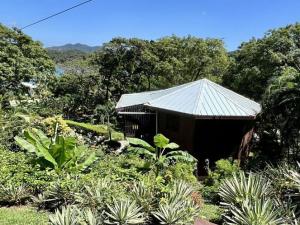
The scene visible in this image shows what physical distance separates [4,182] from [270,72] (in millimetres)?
24073

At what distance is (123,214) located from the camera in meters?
7.94

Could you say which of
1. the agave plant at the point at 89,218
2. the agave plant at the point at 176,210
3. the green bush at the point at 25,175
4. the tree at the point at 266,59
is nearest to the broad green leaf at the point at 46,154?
the green bush at the point at 25,175

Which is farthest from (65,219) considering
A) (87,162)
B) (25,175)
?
(87,162)

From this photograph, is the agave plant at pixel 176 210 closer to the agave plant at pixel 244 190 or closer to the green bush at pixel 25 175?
the agave plant at pixel 244 190

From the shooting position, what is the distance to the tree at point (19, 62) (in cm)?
3219

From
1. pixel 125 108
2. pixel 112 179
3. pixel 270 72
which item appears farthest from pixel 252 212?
pixel 270 72

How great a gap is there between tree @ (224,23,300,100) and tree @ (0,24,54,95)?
17.9m

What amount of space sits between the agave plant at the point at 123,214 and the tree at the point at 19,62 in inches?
1017

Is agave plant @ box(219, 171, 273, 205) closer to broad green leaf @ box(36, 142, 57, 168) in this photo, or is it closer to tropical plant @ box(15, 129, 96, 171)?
tropical plant @ box(15, 129, 96, 171)

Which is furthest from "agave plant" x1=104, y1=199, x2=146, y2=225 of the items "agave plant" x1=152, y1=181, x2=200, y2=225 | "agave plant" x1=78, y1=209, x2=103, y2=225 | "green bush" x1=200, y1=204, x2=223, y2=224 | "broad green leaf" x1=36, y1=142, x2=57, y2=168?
"broad green leaf" x1=36, y1=142, x2=57, y2=168

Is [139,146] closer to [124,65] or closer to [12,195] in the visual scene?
[12,195]

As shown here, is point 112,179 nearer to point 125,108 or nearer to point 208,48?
point 125,108

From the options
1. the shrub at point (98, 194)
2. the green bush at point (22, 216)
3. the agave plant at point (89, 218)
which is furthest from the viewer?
the shrub at point (98, 194)

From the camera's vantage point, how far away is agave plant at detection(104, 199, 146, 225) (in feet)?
26.0
